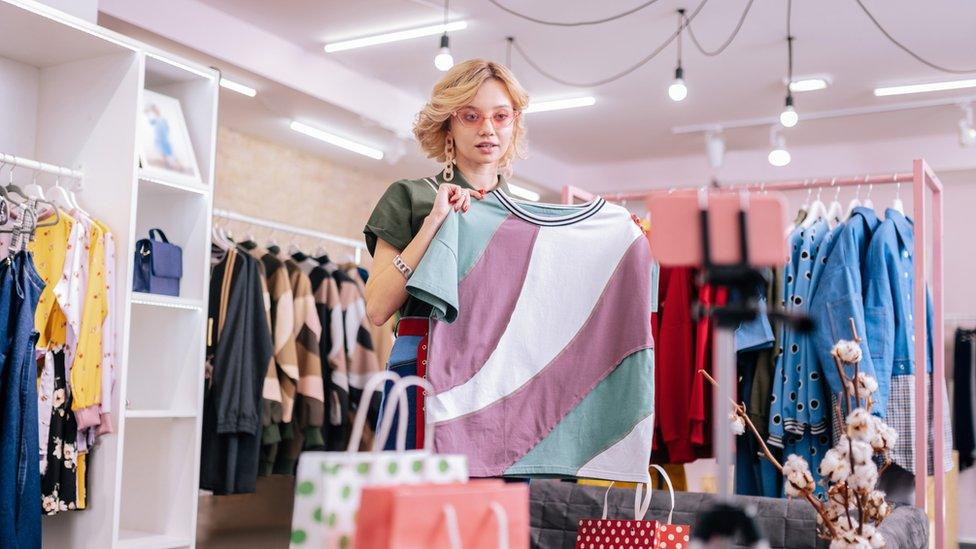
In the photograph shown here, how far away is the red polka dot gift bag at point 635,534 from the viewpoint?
2143mm

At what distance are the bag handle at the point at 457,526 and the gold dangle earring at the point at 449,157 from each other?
3.59ft

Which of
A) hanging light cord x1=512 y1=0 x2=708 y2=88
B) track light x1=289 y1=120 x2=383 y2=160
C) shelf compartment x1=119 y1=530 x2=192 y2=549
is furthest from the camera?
track light x1=289 y1=120 x2=383 y2=160

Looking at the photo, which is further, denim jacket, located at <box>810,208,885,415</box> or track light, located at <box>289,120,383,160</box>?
track light, located at <box>289,120,383,160</box>

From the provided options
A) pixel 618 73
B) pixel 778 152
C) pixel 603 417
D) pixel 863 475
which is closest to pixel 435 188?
pixel 603 417

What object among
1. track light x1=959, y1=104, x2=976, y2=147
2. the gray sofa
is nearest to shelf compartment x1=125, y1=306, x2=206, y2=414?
the gray sofa

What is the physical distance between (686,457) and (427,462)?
120 inches

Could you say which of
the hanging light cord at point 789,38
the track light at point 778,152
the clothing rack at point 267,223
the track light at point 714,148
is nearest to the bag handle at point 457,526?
the clothing rack at point 267,223

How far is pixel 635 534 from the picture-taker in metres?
2.20

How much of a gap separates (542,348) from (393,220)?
401 mm

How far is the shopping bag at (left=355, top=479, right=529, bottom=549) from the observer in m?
1.02

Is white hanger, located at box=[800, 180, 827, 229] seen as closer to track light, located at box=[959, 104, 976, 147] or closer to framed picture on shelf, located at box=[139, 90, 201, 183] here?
framed picture on shelf, located at box=[139, 90, 201, 183]

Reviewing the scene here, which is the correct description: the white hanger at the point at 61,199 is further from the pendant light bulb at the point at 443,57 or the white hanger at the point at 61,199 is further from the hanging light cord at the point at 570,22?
the hanging light cord at the point at 570,22

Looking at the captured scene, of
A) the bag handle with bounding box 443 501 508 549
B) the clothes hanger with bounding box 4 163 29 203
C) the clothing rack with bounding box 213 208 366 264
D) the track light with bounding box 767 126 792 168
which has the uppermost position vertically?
the track light with bounding box 767 126 792 168

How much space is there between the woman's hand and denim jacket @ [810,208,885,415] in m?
2.12
